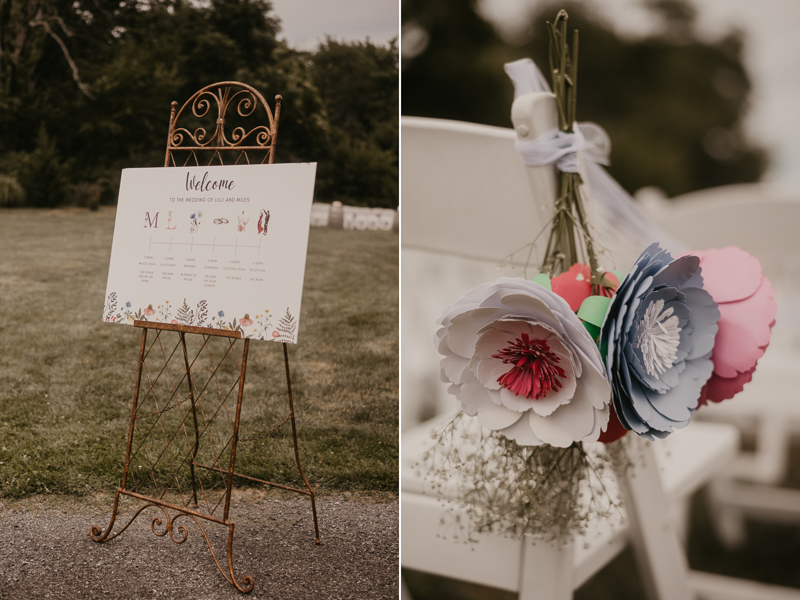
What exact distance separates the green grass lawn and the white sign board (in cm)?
112

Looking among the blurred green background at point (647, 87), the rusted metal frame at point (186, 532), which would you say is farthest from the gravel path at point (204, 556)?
the blurred green background at point (647, 87)

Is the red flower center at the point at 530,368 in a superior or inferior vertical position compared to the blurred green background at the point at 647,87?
inferior

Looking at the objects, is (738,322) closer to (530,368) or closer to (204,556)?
(530,368)

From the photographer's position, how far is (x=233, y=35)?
333cm

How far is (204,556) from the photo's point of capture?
1998mm

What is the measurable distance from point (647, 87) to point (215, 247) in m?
5.29

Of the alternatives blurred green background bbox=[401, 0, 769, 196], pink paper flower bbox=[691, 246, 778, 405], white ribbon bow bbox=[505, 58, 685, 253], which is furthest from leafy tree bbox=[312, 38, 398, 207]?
pink paper flower bbox=[691, 246, 778, 405]

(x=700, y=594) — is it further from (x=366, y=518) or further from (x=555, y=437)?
(x=555, y=437)

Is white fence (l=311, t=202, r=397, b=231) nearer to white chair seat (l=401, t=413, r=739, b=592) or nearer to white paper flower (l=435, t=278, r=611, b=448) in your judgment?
white chair seat (l=401, t=413, r=739, b=592)

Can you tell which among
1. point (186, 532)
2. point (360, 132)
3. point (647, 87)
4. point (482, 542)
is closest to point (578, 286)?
point (482, 542)

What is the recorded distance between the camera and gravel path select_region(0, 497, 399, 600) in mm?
1849

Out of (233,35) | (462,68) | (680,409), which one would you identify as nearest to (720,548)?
(680,409)

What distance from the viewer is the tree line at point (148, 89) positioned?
324 centimetres

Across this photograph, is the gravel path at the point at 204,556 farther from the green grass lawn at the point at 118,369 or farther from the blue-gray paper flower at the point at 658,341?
the blue-gray paper flower at the point at 658,341
